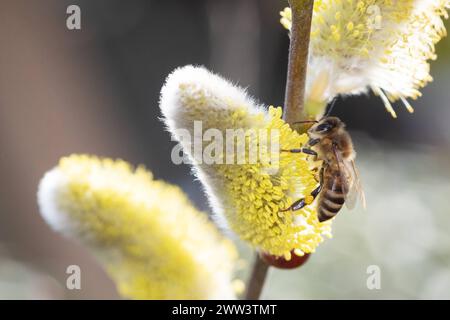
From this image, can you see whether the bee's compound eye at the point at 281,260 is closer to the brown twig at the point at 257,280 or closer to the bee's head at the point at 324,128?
the brown twig at the point at 257,280

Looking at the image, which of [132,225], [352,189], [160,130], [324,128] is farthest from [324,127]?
[160,130]

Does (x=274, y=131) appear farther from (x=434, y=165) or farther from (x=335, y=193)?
(x=434, y=165)

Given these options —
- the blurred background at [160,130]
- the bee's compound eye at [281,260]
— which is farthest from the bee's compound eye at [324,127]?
the blurred background at [160,130]

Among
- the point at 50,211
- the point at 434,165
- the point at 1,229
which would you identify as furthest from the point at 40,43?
the point at 50,211

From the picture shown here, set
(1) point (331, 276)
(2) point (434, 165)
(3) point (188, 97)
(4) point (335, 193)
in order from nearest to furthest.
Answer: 1. (3) point (188, 97)
2. (4) point (335, 193)
3. (1) point (331, 276)
4. (2) point (434, 165)

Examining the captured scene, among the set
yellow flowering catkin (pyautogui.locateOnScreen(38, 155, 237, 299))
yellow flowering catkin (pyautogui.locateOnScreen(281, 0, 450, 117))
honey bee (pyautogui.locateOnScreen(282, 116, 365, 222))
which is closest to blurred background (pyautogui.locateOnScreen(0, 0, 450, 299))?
yellow flowering catkin (pyautogui.locateOnScreen(38, 155, 237, 299))
